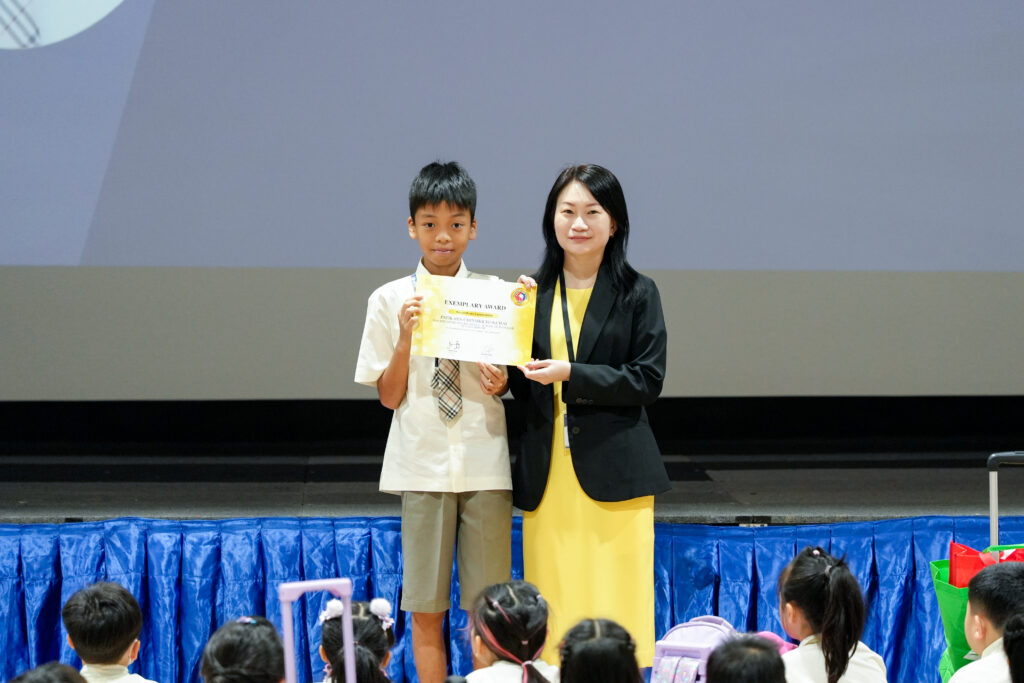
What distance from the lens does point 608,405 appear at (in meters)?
2.45

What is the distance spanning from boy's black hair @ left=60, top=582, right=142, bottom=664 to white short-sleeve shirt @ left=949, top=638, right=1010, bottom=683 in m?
1.52

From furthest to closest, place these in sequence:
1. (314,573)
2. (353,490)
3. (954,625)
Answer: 1. (353,490)
2. (314,573)
3. (954,625)

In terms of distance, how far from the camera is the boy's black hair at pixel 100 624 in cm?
203

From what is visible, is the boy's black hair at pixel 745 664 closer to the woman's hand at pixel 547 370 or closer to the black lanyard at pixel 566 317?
the woman's hand at pixel 547 370

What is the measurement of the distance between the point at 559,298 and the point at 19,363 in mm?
2320

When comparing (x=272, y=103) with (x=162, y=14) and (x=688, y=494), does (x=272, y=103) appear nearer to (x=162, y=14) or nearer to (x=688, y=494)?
(x=162, y=14)

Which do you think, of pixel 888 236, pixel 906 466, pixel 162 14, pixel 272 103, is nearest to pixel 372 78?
pixel 272 103

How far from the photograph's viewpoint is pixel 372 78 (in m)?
3.86

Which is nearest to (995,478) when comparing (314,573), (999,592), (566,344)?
(999,592)

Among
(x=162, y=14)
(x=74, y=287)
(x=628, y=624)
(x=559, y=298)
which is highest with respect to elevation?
(x=162, y=14)

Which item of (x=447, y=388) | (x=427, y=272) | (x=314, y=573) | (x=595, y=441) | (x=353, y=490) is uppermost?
(x=427, y=272)

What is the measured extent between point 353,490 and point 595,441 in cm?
146

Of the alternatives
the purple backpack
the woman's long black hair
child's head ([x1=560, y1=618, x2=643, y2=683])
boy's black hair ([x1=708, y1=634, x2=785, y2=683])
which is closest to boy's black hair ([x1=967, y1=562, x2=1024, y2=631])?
the purple backpack

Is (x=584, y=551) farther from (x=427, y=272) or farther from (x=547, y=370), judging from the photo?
(x=427, y=272)
